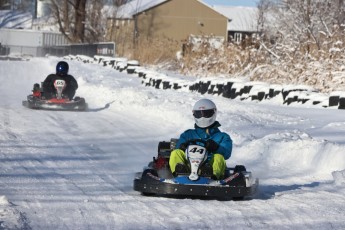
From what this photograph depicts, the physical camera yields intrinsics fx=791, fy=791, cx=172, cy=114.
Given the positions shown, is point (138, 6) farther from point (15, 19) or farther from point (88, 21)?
point (15, 19)

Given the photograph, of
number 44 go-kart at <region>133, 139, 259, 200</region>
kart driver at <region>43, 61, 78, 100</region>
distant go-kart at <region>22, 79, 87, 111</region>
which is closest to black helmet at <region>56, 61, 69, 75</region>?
kart driver at <region>43, 61, 78, 100</region>

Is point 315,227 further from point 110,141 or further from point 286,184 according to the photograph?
point 110,141

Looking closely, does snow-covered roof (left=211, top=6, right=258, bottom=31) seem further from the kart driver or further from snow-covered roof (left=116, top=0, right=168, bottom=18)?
the kart driver

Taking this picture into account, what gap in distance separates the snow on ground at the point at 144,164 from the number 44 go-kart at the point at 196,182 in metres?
0.11

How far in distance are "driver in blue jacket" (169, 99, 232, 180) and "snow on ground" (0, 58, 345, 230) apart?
447mm

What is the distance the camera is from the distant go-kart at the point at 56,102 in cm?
1577

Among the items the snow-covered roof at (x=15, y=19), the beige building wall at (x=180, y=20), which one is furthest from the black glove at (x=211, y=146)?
the snow-covered roof at (x=15, y=19)

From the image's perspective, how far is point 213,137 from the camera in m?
7.84

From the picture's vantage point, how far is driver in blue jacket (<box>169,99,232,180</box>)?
7496mm

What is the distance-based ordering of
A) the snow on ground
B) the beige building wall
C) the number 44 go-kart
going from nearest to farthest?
the snow on ground
the number 44 go-kart
the beige building wall

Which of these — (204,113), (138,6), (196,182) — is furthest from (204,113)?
(138,6)

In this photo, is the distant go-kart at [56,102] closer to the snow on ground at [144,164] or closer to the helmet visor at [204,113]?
the snow on ground at [144,164]

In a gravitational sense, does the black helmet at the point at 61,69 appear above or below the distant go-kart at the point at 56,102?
above

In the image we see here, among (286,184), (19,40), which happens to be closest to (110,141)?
(286,184)
